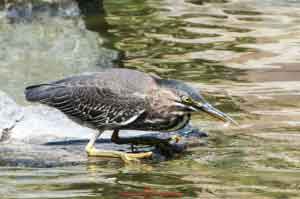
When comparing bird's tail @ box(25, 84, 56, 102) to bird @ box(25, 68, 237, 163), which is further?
bird's tail @ box(25, 84, 56, 102)

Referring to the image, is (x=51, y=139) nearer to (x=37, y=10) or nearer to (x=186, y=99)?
(x=186, y=99)

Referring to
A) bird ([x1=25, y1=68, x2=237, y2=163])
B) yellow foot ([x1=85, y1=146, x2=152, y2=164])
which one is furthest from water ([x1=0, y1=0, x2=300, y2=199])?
bird ([x1=25, y1=68, x2=237, y2=163])

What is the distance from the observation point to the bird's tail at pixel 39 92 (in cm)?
898

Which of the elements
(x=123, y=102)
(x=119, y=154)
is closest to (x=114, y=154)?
(x=119, y=154)

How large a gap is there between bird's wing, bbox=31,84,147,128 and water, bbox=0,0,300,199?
38 centimetres

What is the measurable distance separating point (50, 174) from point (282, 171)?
1.74 meters

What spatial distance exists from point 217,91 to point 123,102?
3140 millimetres

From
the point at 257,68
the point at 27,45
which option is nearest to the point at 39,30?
the point at 27,45

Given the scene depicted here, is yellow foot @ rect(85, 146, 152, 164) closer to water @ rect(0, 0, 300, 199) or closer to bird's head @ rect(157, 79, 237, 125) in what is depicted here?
water @ rect(0, 0, 300, 199)

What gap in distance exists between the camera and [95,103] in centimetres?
885

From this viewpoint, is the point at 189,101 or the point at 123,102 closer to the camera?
the point at 189,101

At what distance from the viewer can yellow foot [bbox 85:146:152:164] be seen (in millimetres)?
8664

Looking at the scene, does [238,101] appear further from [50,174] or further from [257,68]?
[50,174]

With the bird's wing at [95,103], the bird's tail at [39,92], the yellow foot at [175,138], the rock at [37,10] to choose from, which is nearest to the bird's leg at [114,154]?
the bird's wing at [95,103]
